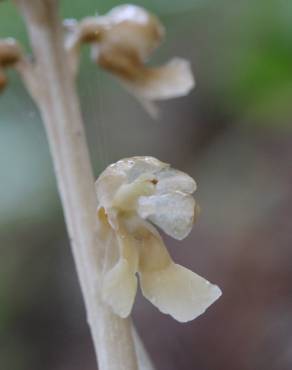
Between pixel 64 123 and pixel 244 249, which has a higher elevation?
pixel 64 123

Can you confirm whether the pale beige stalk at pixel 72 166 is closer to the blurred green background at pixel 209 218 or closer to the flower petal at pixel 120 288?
the flower petal at pixel 120 288

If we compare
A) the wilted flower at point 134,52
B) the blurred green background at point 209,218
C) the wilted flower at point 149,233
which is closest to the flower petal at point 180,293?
the wilted flower at point 149,233

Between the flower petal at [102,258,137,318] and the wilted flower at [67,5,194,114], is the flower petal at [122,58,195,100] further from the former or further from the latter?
the flower petal at [102,258,137,318]

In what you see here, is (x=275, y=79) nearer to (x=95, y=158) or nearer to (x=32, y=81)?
(x=95, y=158)

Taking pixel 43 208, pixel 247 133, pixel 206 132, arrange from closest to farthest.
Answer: pixel 43 208 → pixel 247 133 → pixel 206 132

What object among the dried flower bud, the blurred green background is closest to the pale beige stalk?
the dried flower bud

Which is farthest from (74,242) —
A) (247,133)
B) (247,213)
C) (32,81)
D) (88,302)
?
(247,133)

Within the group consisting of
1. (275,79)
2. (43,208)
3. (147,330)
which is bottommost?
(147,330)
